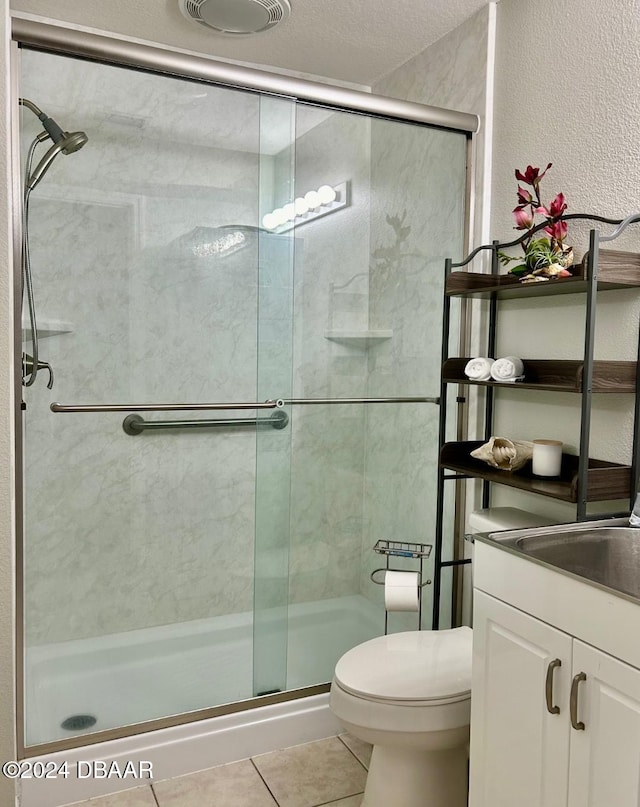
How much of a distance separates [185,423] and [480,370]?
1201 mm

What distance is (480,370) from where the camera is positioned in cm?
206

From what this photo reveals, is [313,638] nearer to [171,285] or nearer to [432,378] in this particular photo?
[432,378]

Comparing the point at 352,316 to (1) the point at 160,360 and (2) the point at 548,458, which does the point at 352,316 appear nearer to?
(1) the point at 160,360

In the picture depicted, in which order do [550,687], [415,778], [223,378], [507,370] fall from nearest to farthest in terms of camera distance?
[550,687] → [415,778] → [507,370] → [223,378]

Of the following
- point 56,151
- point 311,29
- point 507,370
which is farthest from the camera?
point 311,29

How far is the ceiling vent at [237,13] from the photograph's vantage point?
2176 millimetres

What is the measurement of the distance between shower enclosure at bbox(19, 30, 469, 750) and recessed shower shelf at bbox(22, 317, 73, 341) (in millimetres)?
25

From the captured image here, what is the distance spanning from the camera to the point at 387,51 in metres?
2.60

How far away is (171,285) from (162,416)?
1.67 ft

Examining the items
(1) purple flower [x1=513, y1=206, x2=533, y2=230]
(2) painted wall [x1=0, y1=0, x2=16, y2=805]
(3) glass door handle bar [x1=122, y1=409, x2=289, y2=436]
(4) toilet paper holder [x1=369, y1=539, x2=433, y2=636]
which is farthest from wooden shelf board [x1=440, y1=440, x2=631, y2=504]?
(2) painted wall [x1=0, y1=0, x2=16, y2=805]

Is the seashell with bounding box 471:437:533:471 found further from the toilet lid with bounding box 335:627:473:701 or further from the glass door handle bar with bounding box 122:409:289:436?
the glass door handle bar with bounding box 122:409:289:436

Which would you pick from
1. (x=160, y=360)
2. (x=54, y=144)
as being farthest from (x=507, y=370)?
(x=54, y=144)

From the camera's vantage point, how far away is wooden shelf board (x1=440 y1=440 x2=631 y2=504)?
1720mm

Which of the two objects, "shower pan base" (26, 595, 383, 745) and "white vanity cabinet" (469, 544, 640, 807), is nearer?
"white vanity cabinet" (469, 544, 640, 807)
